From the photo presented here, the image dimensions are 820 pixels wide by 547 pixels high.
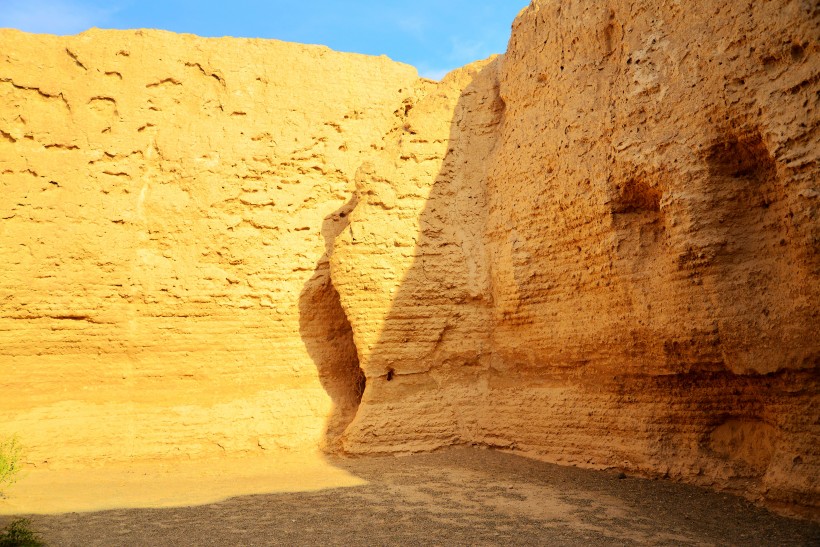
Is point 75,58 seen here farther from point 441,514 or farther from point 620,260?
point 441,514

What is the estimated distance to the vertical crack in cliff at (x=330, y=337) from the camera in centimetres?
832

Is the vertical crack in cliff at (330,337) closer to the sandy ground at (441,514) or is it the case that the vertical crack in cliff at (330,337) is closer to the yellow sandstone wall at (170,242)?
the yellow sandstone wall at (170,242)

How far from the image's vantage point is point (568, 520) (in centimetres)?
470

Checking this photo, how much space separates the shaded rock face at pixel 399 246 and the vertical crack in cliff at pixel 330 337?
0.10ft

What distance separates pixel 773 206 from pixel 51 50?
8130 millimetres

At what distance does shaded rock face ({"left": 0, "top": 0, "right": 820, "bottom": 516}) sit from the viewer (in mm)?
5348

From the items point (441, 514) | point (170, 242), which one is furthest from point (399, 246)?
point (441, 514)

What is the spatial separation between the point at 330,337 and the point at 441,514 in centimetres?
391

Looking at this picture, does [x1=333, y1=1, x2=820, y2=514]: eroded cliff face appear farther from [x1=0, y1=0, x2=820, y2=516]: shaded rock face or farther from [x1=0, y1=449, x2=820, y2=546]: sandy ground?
[x1=0, y1=449, x2=820, y2=546]: sandy ground

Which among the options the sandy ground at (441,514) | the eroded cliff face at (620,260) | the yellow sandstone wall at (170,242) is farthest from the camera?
the yellow sandstone wall at (170,242)

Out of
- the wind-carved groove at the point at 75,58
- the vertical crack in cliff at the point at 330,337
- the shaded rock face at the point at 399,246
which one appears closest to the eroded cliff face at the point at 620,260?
the shaded rock face at the point at 399,246

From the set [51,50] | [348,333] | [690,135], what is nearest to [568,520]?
[690,135]

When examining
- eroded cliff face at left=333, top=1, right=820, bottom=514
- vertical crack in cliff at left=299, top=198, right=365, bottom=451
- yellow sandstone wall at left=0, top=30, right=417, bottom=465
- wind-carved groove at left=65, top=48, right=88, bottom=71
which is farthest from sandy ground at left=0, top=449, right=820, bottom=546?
wind-carved groove at left=65, top=48, right=88, bottom=71

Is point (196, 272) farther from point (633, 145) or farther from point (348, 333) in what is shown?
point (633, 145)
